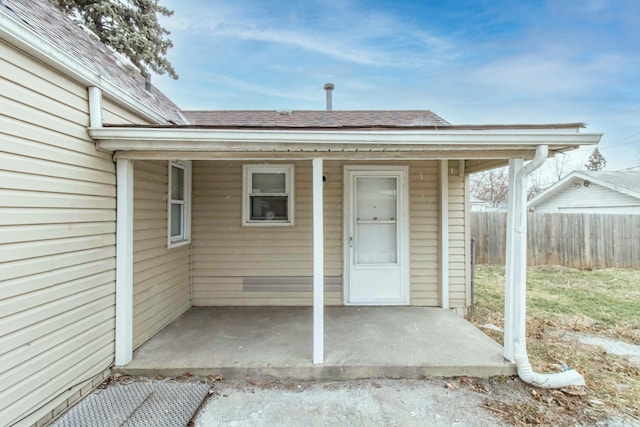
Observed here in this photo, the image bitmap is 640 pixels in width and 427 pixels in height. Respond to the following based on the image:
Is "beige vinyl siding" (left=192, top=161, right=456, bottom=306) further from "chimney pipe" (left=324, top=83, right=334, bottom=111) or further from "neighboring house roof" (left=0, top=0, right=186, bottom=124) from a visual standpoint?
"chimney pipe" (left=324, top=83, right=334, bottom=111)

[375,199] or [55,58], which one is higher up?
[55,58]

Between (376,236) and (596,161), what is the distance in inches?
1608

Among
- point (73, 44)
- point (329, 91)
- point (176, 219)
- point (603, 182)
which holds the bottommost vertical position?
point (176, 219)

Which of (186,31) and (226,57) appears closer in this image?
(186,31)

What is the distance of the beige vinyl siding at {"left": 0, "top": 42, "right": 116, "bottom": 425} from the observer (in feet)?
6.70

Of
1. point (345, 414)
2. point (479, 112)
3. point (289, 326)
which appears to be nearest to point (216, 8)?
point (289, 326)

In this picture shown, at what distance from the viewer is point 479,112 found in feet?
51.0

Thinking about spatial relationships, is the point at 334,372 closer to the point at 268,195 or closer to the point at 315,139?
→ the point at 315,139

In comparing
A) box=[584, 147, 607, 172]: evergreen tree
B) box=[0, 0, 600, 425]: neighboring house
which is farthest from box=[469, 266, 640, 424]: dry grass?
box=[584, 147, 607, 172]: evergreen tree

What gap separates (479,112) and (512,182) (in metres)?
14.4

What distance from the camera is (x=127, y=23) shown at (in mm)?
9891

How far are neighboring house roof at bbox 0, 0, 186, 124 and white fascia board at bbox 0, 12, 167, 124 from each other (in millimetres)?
18

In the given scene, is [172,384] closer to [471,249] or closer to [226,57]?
[471,249]

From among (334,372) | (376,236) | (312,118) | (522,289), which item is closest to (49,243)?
(334,372)
